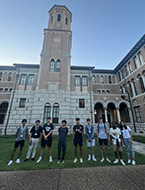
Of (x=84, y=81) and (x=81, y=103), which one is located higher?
(x=84, y=81)

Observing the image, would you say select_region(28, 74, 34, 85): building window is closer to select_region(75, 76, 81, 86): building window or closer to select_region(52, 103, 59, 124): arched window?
select_region(52, 103, 59, 124): arched window

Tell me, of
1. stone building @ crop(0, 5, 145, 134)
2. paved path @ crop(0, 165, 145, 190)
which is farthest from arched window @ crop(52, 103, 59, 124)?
paved path @ crop(0, 165, 145, 190)

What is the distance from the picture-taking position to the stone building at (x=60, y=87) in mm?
13320

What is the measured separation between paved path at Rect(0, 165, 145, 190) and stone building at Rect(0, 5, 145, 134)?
943cm

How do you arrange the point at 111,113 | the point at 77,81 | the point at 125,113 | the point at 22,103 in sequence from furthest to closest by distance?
the point at 111,113 → the point at 125,113 → the point at 77,81 → the point at 22,103

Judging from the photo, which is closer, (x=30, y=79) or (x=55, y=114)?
(x=55, y=114)

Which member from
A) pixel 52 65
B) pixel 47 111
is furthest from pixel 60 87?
pixel 52 65

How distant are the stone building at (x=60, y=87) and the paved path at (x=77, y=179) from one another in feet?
30.9

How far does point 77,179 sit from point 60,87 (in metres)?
12.3

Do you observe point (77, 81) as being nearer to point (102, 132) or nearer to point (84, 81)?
point (84, 81)

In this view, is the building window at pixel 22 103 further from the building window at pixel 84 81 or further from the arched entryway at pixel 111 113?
the arched entryway at pixel 111 113

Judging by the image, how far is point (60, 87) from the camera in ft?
47.0

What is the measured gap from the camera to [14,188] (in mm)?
2564

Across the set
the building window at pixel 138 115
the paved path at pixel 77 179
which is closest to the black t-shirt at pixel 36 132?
the paved path at pixel 77 179
